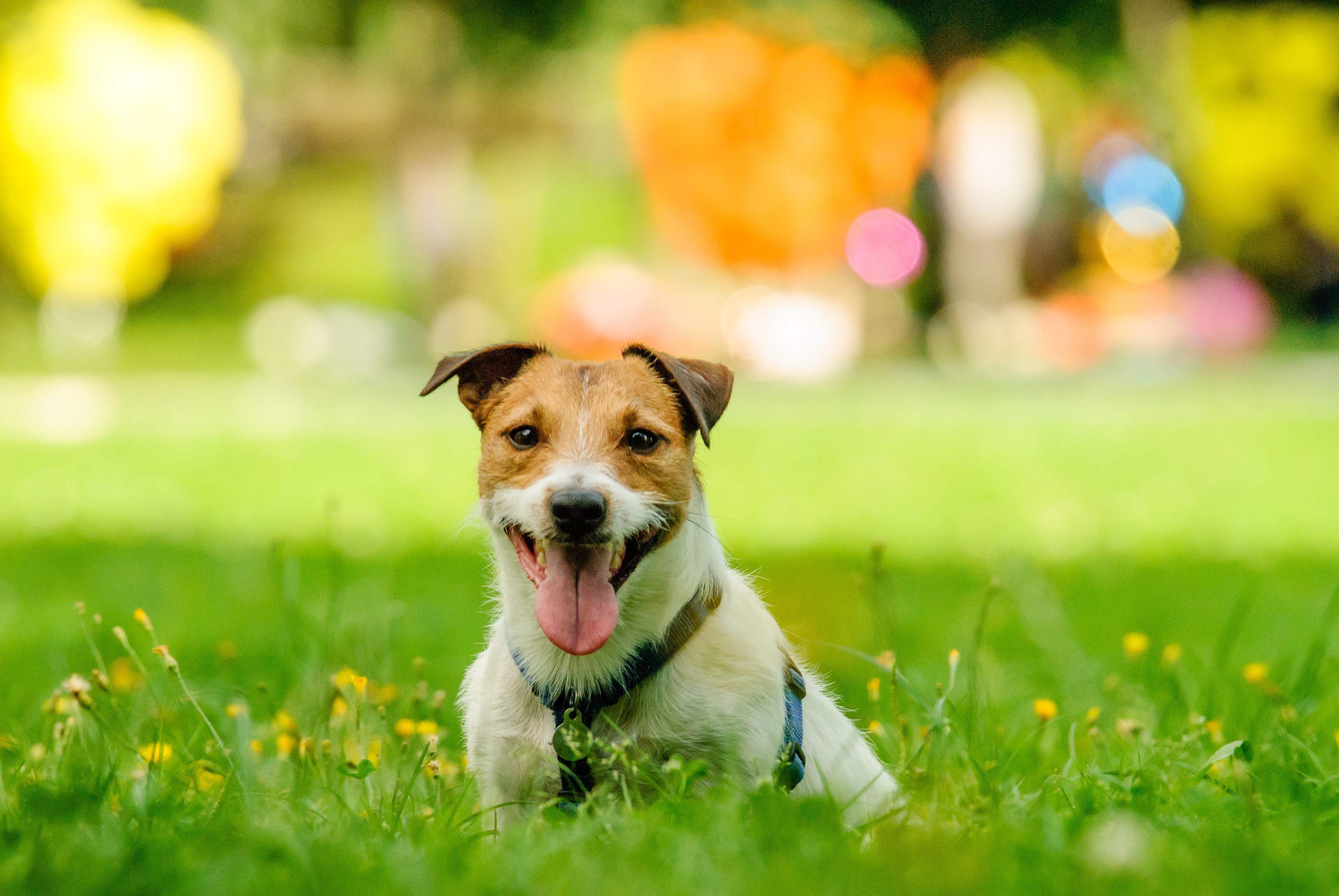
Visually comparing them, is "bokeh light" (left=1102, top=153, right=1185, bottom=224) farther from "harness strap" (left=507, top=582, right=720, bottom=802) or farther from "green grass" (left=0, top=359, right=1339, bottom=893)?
"harness strap" (left=507, top=582, right=720, bottom=802)

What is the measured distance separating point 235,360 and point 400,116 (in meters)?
6.24

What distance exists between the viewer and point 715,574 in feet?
10.3

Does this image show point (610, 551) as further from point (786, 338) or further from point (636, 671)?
point (786, 338)

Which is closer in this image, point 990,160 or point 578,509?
point 578,509

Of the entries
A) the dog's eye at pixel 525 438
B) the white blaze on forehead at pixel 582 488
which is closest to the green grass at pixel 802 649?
the white blaze on forehead at pixel 582 488

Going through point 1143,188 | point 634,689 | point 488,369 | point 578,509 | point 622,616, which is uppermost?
point 1143,188

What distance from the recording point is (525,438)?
10.2 feet

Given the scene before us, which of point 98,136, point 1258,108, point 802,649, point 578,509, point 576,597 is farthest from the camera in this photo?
point 1258,108

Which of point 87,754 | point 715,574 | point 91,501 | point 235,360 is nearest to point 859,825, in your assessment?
point 715,574

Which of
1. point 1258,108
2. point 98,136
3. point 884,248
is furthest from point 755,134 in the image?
point 1258,108

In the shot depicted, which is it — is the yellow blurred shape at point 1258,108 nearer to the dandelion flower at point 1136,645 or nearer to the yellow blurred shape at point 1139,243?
the yellow blurred shape at point 1139,243

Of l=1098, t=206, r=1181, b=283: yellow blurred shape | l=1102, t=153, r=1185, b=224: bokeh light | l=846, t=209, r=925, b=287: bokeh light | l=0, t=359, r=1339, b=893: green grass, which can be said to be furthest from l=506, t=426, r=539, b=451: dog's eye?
l=1098, t=206, r=1181, b=283: yellow blurred shape

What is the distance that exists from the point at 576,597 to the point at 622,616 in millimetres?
186

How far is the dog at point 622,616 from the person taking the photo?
2881 millimetres
